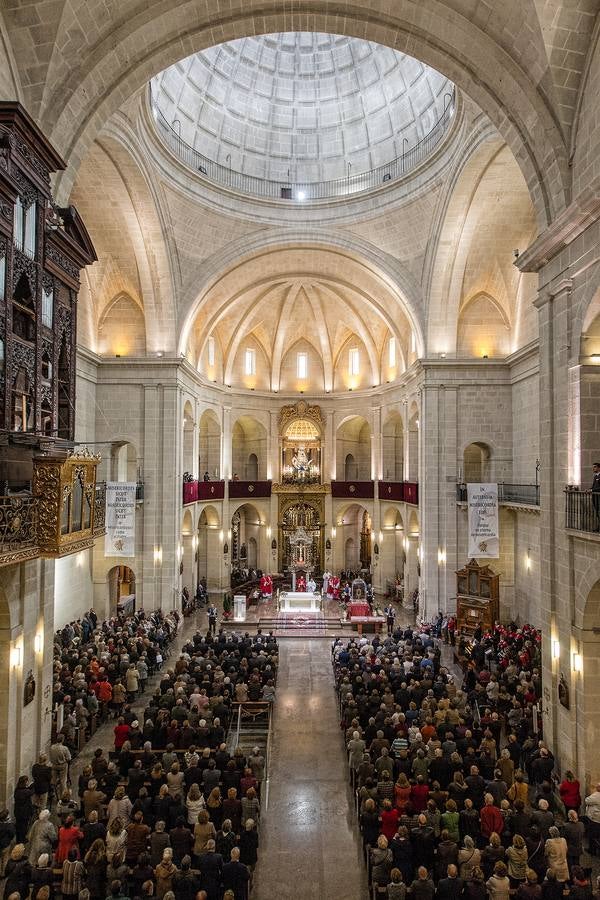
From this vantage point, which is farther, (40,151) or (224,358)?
(224,358)

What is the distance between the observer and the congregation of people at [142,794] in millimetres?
7309

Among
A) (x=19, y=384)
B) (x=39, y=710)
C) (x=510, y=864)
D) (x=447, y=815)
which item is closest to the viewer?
(x=510, y=864)

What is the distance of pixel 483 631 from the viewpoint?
20.2 m

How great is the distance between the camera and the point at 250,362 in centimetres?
3234

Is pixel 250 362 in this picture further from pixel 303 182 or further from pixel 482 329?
pixel 482 329

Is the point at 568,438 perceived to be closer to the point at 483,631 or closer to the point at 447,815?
the point at 447,815

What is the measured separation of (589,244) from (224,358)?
2251 centimetres

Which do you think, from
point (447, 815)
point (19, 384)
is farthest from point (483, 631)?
point (19, 384)

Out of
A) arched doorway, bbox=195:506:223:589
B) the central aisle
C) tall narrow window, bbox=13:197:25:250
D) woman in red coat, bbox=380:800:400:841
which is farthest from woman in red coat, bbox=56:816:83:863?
arched doorway, bbox=195:506:223:589

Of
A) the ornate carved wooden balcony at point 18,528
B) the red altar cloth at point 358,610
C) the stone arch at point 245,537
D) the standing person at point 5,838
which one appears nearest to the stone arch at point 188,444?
the stone arch at point 245,537

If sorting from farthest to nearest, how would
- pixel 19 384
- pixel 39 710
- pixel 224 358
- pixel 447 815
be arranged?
1. pixel 224 358
2. pixel 39 710
3. pixel 19 384
4. pixel 447 815

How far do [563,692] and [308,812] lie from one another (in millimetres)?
5255

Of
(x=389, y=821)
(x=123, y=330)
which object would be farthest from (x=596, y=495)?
(x=123, y=330)

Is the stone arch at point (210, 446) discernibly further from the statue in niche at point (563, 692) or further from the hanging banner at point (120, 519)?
the statue in niche at point (563, 692)
